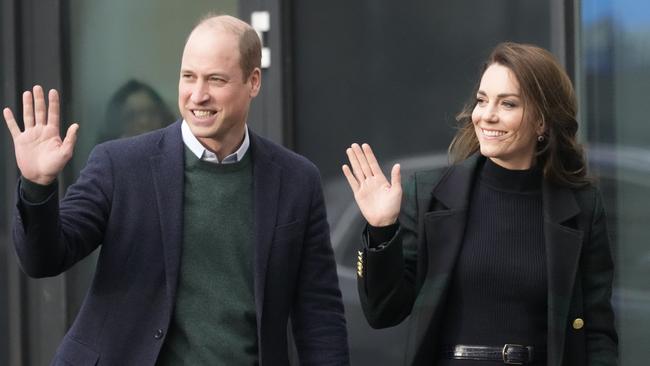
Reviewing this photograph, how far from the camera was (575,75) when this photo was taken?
6527 millimetres

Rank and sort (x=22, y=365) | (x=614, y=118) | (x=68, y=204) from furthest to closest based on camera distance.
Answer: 1. (x=22, y=365)
2. (x=614, y=118)
3. (x=68, y=204)

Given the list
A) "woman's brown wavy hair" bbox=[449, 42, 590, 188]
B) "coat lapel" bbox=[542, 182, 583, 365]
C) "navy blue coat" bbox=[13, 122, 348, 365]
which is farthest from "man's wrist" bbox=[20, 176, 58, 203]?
"coat lapel" bbox=[542, 182, 583, 365]

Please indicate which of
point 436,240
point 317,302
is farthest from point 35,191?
point 436,240

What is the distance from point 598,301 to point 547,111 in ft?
2.16

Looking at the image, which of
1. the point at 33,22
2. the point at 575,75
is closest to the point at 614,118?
the point at 575,75

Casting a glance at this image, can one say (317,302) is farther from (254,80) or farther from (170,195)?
(254,80)

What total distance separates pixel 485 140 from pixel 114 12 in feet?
10.6

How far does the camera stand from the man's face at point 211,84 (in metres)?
4.54

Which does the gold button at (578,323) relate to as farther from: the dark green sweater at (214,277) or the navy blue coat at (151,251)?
the dark green sweater at (214,277)

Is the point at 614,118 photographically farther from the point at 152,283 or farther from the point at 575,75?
the point at 152,283

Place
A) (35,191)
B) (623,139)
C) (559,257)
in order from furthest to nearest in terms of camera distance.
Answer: (623,139) → (559,257) → (35,191)

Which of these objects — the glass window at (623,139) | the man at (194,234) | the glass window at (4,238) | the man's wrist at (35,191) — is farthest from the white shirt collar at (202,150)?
the glass window at (4,238)

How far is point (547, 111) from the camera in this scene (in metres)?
4.80

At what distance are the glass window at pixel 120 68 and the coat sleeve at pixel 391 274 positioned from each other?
2724 mm
